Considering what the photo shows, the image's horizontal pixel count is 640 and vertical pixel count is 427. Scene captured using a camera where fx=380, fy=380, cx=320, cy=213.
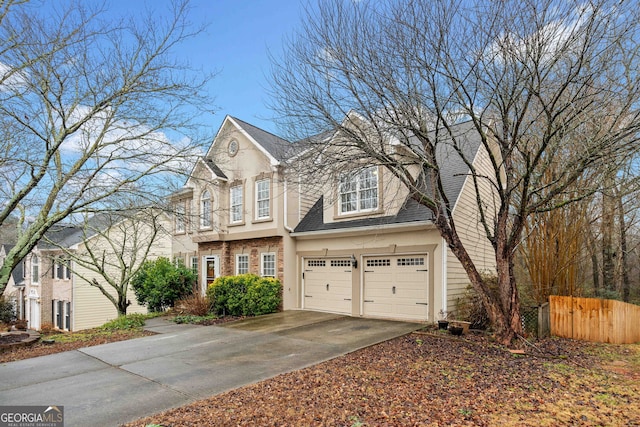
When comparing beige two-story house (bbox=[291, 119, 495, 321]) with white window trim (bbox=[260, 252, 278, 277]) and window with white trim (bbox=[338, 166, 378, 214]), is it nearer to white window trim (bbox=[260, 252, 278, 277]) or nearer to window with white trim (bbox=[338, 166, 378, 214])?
window with white trim (bbox=[338, 166, 378, 214])

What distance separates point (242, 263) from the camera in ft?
52.4

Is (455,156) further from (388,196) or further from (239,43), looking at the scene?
(239,43)

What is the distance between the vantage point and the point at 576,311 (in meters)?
9.48

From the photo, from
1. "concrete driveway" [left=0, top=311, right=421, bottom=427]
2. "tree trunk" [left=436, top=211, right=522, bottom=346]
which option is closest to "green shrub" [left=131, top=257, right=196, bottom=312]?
"concrete driveway" [left=0, top=311, right=421, bottom=427]

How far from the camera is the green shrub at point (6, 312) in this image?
23609 mm

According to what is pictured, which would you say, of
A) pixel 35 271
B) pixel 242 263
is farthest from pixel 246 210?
pixel 35 271

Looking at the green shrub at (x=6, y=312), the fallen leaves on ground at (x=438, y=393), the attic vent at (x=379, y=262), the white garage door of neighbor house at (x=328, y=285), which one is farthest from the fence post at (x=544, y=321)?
the green shrub at (x=6, y=312)

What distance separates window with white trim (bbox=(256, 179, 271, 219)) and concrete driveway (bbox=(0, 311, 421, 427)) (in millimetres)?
4969

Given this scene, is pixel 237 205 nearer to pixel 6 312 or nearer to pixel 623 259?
pixel 623 259

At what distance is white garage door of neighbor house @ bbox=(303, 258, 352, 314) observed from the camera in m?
13.3

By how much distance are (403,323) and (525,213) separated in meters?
4.89

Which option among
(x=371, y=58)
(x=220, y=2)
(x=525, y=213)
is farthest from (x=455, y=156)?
(x=220, y=2)

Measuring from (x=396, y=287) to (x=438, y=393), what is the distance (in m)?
6.57

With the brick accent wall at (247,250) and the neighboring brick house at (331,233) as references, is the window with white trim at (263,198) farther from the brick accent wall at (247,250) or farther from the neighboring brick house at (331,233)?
the brick accent wall at (247,250)
